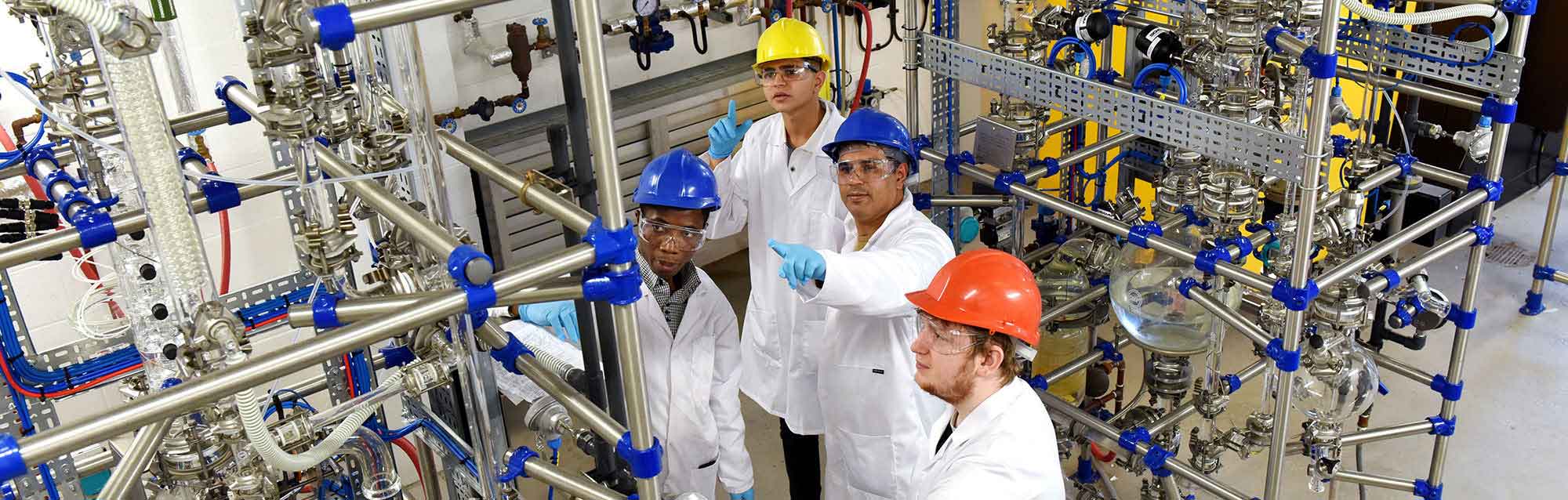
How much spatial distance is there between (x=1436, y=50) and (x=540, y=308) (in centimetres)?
238

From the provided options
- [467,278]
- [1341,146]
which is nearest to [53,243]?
[467,278]

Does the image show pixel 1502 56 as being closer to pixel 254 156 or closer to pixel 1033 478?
pixel 1033 478

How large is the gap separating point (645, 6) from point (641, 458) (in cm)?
303

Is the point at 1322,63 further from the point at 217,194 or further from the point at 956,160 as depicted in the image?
the point at 217,194

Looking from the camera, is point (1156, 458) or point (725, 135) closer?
point (1156, 458)

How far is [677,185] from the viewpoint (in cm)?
270

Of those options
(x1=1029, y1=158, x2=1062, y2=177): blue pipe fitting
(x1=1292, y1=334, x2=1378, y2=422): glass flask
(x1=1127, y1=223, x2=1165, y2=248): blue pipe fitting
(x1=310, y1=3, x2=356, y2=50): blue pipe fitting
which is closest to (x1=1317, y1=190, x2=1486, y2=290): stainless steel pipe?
(x1=1292, y1=334, x2=1378, y2=422): glass flask

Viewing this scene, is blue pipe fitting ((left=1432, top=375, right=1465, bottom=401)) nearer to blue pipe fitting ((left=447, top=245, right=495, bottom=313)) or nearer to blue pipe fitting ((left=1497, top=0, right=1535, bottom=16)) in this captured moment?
blue pipe fitting ((left=1497, top=0, right=1535, bottom=16))

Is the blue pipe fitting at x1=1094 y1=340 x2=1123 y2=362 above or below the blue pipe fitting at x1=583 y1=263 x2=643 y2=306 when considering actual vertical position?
below

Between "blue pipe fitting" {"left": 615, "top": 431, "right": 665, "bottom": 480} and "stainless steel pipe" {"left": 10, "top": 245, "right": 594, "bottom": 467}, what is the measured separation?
35 cm

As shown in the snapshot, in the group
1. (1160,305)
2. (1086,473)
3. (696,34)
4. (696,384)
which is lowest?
(1086,473)

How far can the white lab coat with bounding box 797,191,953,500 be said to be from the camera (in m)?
2.85

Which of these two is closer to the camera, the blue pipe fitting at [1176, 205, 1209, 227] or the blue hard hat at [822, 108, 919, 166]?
the blue hard hat at [822, 108, 919, 166]

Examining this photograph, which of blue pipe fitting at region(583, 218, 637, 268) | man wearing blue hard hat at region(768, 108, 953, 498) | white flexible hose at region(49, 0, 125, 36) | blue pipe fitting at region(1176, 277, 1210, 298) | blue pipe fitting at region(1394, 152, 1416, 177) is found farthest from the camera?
blue pipe fitting at region(1394, 152, 1416, 177)
